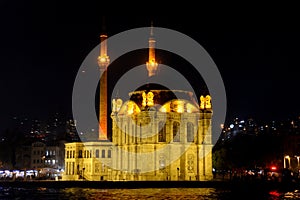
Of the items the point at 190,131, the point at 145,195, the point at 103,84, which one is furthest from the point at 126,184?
the point at 103,84

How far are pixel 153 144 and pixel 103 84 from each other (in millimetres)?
17958

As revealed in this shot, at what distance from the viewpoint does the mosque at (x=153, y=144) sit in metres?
82.4

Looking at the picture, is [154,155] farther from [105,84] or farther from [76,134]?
[76,134]

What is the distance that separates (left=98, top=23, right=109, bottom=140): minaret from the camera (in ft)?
308

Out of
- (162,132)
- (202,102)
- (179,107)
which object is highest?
(202,102)

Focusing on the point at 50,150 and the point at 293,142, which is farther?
the point at 50,150

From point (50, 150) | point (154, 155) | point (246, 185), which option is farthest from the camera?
point (50, 150)

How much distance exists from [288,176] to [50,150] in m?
70.6

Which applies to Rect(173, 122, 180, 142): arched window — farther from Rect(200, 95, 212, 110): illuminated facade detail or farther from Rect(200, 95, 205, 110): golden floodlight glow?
Rect(200, 95, 212, 110): illuminated facade detail

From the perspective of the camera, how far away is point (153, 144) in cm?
8238

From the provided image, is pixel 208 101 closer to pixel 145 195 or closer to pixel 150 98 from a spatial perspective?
pixel 150 98

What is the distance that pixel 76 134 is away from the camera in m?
156

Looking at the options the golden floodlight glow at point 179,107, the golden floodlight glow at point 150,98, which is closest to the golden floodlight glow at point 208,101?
the golden floodlight glow at point 179,107

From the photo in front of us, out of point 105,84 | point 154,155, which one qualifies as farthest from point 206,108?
point 105,84
